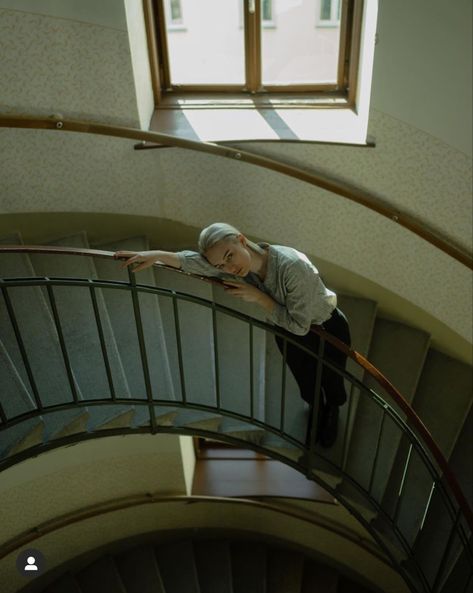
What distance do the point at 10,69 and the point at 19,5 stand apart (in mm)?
312

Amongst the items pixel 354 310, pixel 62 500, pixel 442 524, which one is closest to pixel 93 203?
pixel 354 310

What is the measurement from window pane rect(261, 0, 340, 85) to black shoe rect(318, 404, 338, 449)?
1957 mm

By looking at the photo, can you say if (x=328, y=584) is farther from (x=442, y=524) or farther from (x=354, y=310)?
(x=354, y=310)

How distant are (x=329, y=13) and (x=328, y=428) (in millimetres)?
2303

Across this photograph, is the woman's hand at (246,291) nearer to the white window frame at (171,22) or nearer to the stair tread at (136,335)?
the stair tread at (136,335)

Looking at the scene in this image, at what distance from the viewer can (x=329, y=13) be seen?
3.32 m

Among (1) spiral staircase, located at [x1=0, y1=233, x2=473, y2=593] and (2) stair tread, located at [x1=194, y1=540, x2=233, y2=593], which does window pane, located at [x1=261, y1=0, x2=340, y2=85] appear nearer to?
(1) spiral staircase, located at [x1=0, y1=233, x2=473, y2=593]

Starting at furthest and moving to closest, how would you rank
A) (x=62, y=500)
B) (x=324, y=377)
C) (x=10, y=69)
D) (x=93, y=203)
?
(x=62, y=500), (x=93, y=203), (x=10, y=69), (x=324, y=377)

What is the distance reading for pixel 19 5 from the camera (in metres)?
2.89

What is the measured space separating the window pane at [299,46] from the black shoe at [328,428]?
1957 mm

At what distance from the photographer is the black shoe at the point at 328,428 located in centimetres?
307

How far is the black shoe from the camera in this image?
3.07m

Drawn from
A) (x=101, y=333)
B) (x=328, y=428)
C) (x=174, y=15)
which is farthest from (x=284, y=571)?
(x=174, y=15)

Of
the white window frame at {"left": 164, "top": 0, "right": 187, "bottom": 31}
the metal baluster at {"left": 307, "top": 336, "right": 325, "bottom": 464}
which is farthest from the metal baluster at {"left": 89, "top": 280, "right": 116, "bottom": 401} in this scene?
the white window frame at {"left": 164, "top": 0, "right": 187, "bottom": 31}
